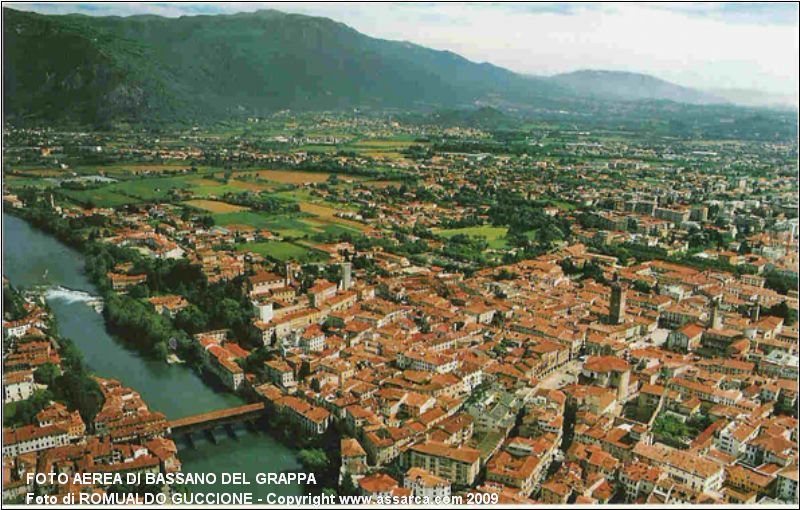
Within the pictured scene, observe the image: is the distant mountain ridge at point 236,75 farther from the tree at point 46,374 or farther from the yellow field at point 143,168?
the tree at point 46,374

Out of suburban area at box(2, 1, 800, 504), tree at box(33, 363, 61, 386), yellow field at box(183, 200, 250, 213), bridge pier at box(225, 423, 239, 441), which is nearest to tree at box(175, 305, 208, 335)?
suburban area at box(2, 1, 800, 504)

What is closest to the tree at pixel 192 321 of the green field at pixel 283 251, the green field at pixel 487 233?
the green field at pixel 283 251

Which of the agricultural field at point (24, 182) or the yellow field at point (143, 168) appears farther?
the yellow field at point (143, 168)

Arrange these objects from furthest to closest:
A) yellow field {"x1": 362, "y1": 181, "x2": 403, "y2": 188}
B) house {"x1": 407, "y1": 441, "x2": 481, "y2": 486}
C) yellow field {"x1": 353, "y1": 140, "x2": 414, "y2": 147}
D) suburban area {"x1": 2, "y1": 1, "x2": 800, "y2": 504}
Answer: yellow field {"x1": 353, "y1": 140, "x2": 414, "y2": 147}
yellow field {"x1": 362, "y1": 181, "x2": 403, "y2": 188}
suburban area {"x1": 2, "y1": 1, "x2": 800, "y2": 504}
house {"x1": 407, "y1": 441, "x2": 481, "y2": 486}

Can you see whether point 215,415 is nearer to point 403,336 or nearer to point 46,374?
point 46,374

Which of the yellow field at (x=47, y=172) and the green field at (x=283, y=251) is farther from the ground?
the yellow field at (x=47, y=172)

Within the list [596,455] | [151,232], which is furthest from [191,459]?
[151,232]

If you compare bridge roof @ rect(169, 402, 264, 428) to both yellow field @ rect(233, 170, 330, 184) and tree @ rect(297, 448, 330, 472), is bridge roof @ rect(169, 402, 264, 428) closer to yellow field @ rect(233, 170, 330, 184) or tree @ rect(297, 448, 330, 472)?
tree @ rect(297, 448, 330, 472)
